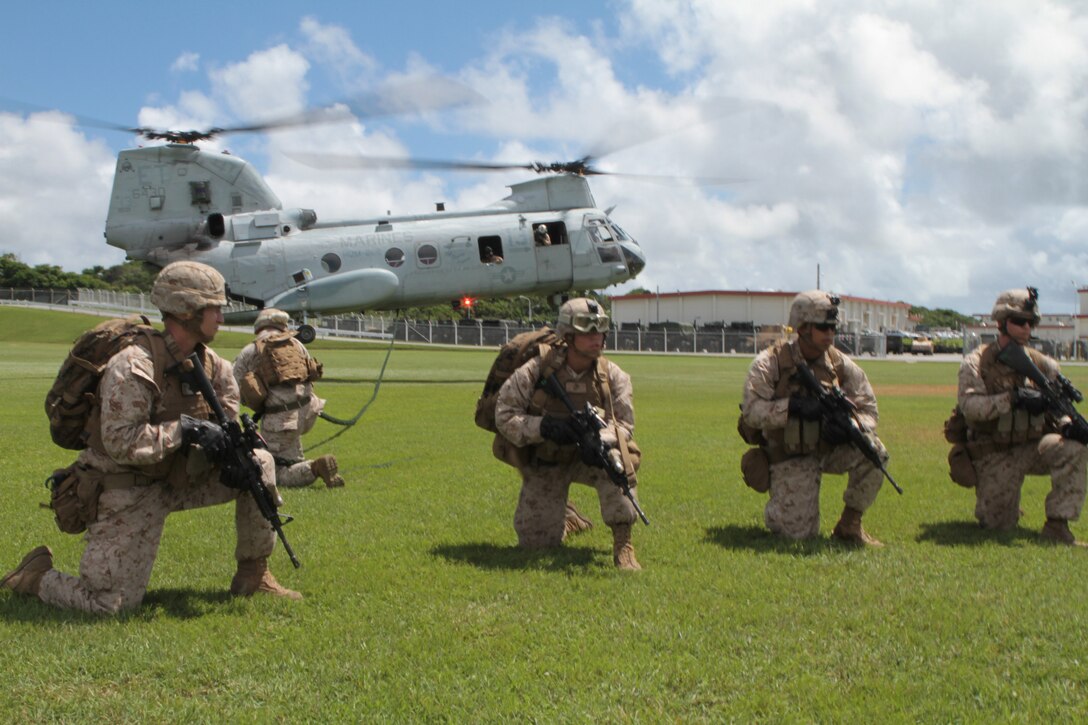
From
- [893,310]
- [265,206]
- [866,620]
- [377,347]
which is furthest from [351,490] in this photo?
[893,310]

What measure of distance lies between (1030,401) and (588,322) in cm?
342

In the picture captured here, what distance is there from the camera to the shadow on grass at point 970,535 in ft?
22.6

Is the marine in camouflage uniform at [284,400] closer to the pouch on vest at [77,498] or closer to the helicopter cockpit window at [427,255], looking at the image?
the pouch on vest at [77,498]

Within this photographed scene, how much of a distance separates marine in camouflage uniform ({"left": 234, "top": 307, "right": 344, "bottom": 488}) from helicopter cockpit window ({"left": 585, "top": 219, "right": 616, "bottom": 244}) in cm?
1627

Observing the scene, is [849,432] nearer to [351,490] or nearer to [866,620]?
[866,620]

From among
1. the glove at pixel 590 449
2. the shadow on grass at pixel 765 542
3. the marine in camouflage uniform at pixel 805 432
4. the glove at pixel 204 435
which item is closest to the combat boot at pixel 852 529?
the marine in camouflage uniform at pixel 805 432

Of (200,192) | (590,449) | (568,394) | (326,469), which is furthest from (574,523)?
(200,192)

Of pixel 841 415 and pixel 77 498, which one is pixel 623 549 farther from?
pixel 77 498

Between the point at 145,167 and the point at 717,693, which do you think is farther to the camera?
the point at 145,167

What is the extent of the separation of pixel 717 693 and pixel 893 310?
128727mm

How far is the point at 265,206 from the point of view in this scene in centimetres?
2495

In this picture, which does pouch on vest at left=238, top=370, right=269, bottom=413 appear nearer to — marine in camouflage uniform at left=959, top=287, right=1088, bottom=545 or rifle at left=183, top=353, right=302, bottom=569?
rifle at left=183, top=353, right=302, bottom=569

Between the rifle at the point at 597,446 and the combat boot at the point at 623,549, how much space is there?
0.16 meters

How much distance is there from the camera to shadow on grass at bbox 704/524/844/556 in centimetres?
655
